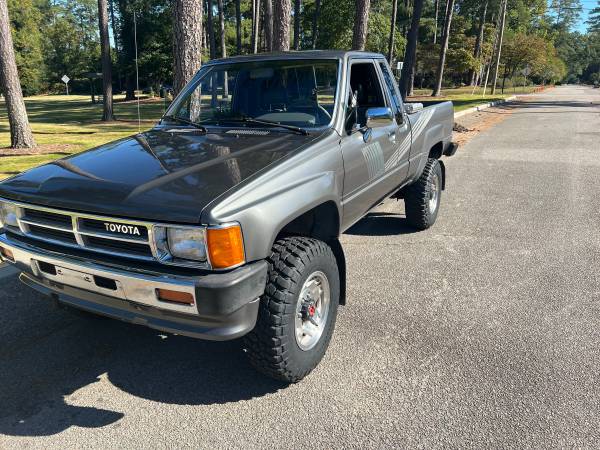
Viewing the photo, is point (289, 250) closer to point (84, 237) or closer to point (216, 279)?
point (216, 279)

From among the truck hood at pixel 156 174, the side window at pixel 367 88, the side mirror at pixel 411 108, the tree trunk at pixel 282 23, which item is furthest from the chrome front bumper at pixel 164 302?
the tree trunk at pixel 282 23

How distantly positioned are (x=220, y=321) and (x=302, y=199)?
2.87 feet

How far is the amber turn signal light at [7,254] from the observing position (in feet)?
9.99

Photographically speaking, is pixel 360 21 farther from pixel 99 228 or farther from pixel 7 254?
pixel 99 228

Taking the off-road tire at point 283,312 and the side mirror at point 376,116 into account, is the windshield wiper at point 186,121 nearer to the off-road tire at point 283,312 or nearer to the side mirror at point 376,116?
the side mirror at point 376,116

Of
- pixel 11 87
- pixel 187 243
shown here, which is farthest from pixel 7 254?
pixel 11 87

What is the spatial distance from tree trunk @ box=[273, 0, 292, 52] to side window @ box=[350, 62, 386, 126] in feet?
27.0

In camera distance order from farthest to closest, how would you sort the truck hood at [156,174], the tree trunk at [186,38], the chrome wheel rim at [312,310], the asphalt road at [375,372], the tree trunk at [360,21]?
1. the tree trunk at [360,21]
2. the tree trunk at [186,38]
3. the chrome wheel rim at [312,310]
4. the asphalt road at [375,372]
5. the truck hood at [156,174]

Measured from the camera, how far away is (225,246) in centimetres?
238

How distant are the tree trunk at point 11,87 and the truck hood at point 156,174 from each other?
29.7 feet

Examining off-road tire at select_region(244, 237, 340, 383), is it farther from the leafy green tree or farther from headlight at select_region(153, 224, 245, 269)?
the leafy green tree

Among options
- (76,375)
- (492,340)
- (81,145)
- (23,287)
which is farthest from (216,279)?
(81,145)

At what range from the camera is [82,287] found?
105 inches

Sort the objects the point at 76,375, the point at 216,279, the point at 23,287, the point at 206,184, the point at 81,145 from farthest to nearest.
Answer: the point at 81,145
the point at 23,287
the point at 76,375
the point at 206,184
the point at 216,279
